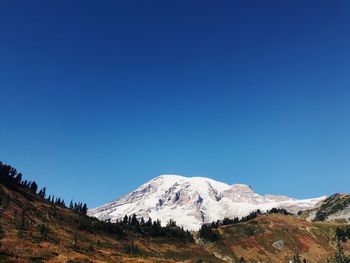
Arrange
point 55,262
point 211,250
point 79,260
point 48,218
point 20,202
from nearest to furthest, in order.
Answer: point 55,262 → point 79,260 → point 48,218 → point 20,202 → point 211,250

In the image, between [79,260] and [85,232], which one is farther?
[85,232]

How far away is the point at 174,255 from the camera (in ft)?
498

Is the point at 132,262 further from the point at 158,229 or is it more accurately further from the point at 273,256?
the point at 273,256

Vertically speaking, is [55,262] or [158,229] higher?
[158,229]

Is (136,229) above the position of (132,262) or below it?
above

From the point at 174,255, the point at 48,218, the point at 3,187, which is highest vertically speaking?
the point at 3,187

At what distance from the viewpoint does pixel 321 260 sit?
634 ft

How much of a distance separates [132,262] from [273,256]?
150628 millimetres

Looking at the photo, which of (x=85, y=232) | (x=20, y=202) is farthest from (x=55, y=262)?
(x=20, y=202)

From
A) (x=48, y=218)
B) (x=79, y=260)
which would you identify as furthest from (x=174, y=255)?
(x=79, y=260)

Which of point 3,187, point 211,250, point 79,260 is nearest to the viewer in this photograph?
point 79,260

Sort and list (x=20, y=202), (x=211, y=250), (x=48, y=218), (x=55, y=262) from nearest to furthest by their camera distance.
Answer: (x=55, y=262)
(x=48, y=218)
(x=20, y=202)
(x=211, y=250)

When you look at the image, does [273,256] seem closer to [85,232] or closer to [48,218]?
[85,232]

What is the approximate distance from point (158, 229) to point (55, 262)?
149497 mm
